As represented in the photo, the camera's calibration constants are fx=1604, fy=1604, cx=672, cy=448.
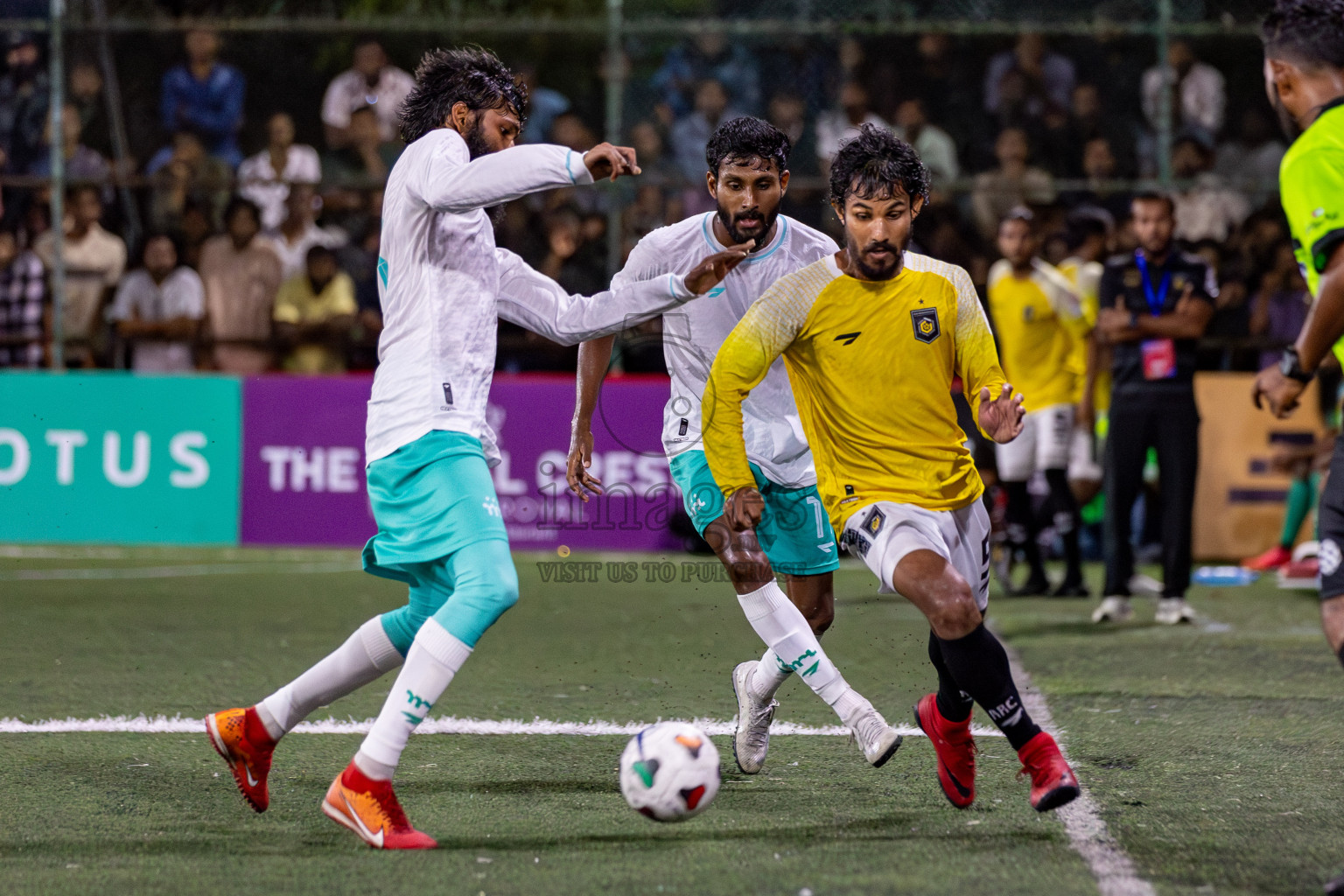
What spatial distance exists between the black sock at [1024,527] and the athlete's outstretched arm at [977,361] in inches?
213

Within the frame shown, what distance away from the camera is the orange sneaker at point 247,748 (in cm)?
441

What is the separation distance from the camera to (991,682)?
4242 millimetres

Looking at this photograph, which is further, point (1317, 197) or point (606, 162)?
point (606, 162)

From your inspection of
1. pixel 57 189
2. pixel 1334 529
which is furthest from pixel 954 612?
pixel 57 189

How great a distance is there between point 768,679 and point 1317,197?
2309mm

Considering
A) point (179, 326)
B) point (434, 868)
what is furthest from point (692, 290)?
point (179, 326)

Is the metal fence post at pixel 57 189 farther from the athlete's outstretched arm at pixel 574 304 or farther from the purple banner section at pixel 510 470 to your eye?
the athlete's outstretched arm at pixel 574 304

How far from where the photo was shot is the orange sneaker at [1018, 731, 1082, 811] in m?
4.11

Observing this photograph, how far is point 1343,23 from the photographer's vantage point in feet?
12.4

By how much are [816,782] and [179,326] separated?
8.96 meters

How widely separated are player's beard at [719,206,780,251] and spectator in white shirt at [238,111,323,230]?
8.16m

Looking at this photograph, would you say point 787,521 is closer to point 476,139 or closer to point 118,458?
point 476,139

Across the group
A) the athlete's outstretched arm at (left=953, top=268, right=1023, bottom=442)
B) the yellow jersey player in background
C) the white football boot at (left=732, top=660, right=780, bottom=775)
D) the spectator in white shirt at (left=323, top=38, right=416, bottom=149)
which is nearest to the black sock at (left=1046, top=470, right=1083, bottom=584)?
the yellow jersey player in background

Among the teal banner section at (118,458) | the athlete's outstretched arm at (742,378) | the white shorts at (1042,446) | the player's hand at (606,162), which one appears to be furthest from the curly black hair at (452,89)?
the teal banner section at (118,458)
